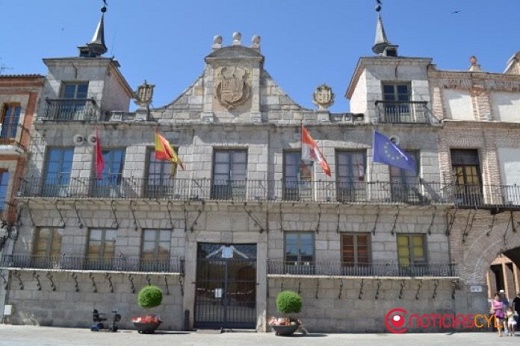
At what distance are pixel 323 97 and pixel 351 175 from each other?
3628 millimetres

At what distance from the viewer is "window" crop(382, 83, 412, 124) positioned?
60.2 feet

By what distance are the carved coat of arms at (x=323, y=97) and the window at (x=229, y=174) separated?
3.83m

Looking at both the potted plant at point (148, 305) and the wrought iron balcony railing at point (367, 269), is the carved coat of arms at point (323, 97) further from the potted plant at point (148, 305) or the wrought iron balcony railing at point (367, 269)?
the potted plant at point (148, 305)

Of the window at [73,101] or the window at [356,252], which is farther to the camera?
the window at [73,101]

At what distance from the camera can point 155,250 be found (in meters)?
17.0

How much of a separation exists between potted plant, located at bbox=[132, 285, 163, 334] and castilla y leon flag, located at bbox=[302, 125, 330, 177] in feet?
24.2

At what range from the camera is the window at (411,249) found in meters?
16.8

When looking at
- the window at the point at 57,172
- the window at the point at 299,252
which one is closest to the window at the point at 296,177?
the window at the point at 299,252

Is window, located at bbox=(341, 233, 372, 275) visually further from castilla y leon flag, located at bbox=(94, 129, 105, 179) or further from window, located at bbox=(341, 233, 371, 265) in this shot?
castilla y leon flag, located at bbox=(94, 129, 105, 179)

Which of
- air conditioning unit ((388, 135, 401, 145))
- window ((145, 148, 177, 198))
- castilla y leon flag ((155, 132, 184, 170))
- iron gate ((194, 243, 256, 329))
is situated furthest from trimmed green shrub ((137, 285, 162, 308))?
air conditioning unit ((388, 135, 401, 145))

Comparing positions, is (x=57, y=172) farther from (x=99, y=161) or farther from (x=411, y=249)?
(x=411, y=249)

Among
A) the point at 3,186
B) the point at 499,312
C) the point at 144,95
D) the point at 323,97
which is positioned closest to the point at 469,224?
the point at 499,312

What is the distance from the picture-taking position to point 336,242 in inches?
663

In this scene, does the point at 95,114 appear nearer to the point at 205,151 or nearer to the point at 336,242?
the point at 205,151
